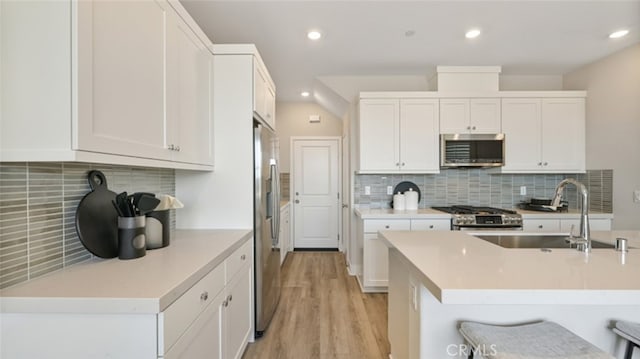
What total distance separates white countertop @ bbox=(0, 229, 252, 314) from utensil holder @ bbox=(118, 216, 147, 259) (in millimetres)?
34

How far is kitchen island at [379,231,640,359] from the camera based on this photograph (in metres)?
0.99

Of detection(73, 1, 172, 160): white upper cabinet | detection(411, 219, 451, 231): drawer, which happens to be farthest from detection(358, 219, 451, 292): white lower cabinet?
detection(73, 1, 172, 160): white upper cabinet

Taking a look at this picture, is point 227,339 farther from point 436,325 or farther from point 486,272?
point 486,272

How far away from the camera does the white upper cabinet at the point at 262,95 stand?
2.27 meters

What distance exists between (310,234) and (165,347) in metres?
4.44

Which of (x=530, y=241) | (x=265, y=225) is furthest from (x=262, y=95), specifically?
(x=530, y=241)

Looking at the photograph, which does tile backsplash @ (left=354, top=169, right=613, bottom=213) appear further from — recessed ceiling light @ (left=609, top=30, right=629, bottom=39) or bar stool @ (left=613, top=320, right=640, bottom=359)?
bar stool @ (left=613, top=320, right=640, bottom=359)

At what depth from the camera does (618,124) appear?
121 inches

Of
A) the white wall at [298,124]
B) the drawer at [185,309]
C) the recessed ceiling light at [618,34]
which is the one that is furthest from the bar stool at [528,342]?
the white wall at [298,124]

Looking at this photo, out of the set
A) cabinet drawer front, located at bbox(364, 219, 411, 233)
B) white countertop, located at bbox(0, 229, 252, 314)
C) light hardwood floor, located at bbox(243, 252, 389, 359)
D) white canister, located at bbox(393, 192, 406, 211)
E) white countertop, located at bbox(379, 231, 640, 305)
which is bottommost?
light hardwood floor, located at bbox(243, 252, 389, 359)

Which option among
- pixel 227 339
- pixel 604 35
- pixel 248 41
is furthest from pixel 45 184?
pixel 604 35

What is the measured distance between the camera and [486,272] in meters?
1.16

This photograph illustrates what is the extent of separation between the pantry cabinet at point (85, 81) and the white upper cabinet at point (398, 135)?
2334 mm

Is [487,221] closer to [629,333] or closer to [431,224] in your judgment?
[431,224]
